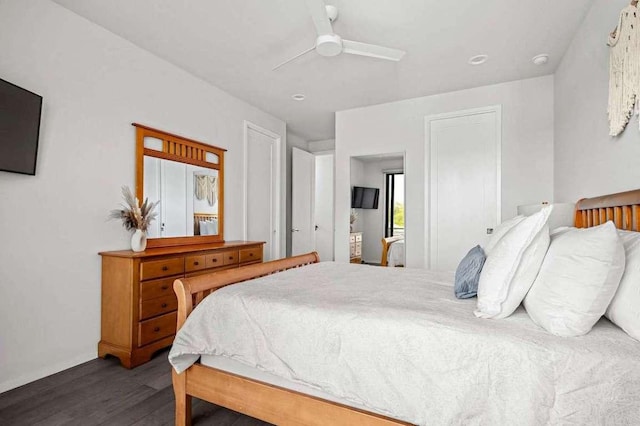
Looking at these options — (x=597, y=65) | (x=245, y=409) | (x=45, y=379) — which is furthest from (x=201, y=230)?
(x=597, y=65)

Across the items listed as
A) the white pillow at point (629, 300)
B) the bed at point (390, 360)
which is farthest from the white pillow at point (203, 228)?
the white pillow at point (629, 300)

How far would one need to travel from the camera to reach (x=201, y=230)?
356 centimetres

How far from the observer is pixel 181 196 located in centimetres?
335

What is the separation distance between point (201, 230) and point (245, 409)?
94.5 inches

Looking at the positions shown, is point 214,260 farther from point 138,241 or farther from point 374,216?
point 374,216

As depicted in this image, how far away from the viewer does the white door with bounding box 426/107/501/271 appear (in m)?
3.78

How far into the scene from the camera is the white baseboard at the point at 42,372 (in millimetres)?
2053

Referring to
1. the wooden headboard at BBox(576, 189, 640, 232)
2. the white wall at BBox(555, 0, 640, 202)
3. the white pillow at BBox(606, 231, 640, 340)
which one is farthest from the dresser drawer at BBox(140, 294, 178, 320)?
the white wall at BBox(555, 0, 640, 202)

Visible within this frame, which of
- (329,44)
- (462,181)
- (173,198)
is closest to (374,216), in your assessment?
(462,181)

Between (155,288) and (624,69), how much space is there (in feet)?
11.3

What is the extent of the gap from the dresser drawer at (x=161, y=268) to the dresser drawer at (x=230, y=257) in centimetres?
56

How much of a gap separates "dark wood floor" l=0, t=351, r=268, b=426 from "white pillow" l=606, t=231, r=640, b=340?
1698mm

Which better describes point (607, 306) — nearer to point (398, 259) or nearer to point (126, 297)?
point (126, 297)

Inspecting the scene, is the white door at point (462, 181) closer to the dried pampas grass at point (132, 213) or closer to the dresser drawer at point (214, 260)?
the dresser drawer at point (214, 260)
